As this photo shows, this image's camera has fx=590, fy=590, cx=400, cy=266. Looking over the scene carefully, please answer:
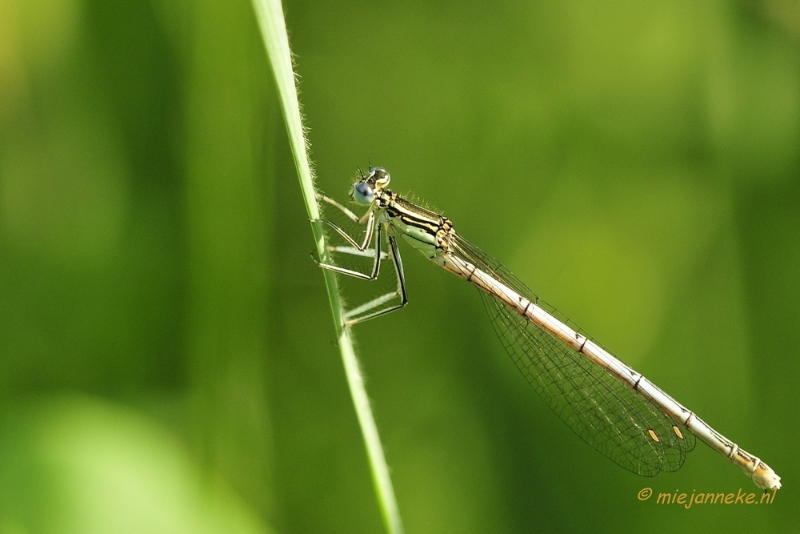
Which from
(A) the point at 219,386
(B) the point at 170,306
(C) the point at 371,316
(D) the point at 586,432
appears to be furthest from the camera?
(D) the point at 586,432

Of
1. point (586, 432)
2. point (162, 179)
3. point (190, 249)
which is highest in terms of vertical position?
point (162, 179)

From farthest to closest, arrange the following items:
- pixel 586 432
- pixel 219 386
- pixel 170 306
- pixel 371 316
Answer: pixel 586 432
pixel 371 316
pixel 170 306
pixel 219 386

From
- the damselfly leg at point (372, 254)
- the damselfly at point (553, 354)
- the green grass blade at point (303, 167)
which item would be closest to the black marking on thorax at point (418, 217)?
the damselfly at point (553, 354)

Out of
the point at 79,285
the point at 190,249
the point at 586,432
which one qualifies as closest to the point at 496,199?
the point at 586,432

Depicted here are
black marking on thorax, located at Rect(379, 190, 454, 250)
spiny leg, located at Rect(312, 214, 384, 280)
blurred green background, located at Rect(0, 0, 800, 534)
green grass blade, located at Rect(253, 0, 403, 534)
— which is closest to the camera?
green grass blade, located at Rect(253, 0, 403, 534)

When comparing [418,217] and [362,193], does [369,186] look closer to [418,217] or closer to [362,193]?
[362,193]

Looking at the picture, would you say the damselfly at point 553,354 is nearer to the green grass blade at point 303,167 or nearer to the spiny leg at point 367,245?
the spiny leg at point 367,245

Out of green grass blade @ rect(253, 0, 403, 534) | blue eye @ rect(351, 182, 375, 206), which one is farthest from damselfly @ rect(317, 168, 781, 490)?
green grass blade @ rect(253, 0, 403, 534)

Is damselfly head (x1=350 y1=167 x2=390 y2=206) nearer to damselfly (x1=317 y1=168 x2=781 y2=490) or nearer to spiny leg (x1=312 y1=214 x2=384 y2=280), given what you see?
damselfly (x1=317 y1=168 x2=781 y2=490)

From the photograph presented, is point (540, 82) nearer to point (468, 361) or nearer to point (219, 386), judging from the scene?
point (468, 361)
